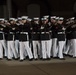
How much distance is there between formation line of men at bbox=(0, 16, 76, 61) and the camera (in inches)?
618

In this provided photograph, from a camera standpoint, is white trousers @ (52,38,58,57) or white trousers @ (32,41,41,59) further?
white trousers @ (52,38,58,57)

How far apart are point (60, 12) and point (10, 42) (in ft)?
27.7

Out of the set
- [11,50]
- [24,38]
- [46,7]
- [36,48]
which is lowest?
[11,50]

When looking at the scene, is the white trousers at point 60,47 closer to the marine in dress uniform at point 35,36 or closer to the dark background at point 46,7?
the marine in dress uniform at point 35,36

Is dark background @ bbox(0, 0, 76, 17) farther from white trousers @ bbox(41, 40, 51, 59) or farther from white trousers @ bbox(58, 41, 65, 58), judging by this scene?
white trousers @ bbox(41, 40, 51, 59)

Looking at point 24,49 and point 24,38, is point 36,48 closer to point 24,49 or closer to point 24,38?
point 24,49

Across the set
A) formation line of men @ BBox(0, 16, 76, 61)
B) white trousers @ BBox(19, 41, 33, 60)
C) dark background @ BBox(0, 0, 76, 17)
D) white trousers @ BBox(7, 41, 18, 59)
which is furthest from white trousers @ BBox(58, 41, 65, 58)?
dark background @ BBox(0, 0, 76, 17)

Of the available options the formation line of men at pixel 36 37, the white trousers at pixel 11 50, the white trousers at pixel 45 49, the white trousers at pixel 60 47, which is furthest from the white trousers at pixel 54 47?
the white trousers at pixel 11 50

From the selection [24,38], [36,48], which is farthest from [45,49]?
[24,38]

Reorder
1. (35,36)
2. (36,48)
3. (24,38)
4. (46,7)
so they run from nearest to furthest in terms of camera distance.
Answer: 1. (24,38)
2. (35,36)
3. (36,48)
4. (46,7)

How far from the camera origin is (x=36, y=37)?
15781mm

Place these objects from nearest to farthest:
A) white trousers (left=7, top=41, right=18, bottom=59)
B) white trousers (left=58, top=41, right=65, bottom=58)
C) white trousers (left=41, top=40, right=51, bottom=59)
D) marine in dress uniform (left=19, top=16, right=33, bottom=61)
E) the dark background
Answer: marine in dress uniform (left=19, top=16, right=33, bottom=61)
white trousers (left=41, top=40, right=51, bottom=59)
white trousers (left=58, top=41, right=65, bottom=58)
white trousers (left=7, top=41, right=18, bottom=59)
the dark background

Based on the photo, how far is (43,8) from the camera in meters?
24.3

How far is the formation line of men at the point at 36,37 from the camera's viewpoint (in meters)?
15.7
